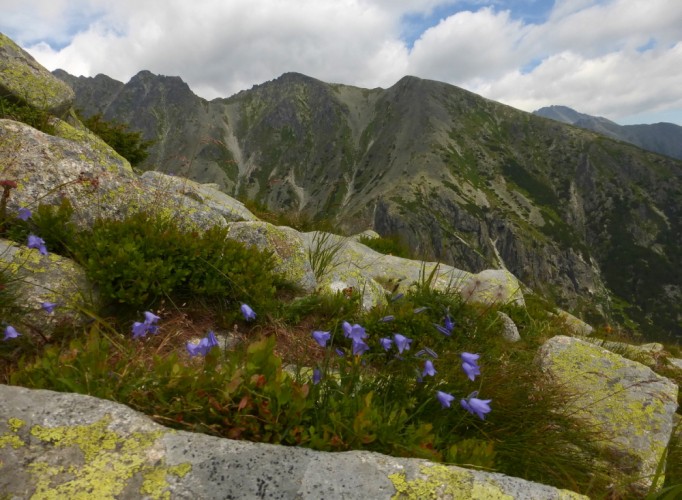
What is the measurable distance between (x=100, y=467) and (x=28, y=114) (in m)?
11.3

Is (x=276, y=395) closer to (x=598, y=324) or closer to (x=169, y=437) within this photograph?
(x=169, y=437)

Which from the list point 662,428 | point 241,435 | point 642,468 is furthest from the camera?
point 662,428

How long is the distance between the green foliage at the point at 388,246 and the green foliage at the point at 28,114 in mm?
10507

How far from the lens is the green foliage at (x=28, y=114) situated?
389 inches

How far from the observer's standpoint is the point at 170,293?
5.77 meters

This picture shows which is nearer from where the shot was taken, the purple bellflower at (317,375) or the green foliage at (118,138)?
the purple bellflower at (317,375)

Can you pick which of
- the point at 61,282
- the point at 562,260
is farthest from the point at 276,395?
the point at 562,260

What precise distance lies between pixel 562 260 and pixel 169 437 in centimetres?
22637

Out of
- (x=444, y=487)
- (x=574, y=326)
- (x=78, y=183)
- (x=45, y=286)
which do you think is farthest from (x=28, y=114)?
(x=574, y=326)

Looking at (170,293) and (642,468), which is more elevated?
(170,293)

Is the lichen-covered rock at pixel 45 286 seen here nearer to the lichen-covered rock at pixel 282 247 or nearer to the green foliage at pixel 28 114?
the lichen-covered rock at pixel 282 247

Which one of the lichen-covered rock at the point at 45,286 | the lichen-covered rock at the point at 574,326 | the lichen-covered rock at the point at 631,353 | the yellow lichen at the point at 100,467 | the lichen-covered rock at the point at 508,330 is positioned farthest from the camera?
the lichen-covered rock at the point at 574,326

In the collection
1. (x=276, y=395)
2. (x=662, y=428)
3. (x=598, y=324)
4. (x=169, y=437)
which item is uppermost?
(x=598, y=324)

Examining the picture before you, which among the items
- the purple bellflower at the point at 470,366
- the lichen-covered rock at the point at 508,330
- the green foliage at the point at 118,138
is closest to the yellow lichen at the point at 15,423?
the purple bellflower at the point at 470,366
